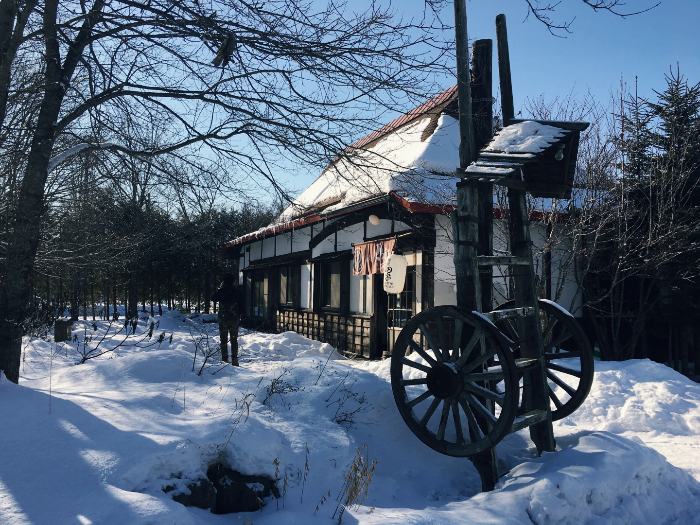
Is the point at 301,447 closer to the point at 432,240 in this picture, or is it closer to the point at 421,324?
the point at 421,324

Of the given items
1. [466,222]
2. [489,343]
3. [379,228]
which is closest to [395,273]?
[379,228]

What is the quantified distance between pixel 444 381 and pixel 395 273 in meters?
5.30

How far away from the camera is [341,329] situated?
12.3m

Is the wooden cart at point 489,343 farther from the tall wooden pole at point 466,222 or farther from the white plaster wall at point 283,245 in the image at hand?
the white plaster wall at point 283,245

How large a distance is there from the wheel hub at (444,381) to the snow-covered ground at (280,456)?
29.0 inches

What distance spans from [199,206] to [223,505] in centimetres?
340

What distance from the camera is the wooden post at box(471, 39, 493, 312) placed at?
446cm

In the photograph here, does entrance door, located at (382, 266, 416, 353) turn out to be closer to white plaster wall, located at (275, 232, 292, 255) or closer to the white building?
the white building

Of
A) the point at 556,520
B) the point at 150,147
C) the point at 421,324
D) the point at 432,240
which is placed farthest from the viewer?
the point at 432,240

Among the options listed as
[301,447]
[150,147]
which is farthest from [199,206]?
[301,447]

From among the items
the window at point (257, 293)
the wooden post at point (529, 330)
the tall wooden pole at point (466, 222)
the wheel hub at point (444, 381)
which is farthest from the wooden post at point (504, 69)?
the window at point (257, 293)

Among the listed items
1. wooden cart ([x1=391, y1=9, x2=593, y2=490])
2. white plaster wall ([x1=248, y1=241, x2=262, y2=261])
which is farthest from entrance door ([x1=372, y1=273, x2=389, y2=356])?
white plaster wall ([x1=248, y1=241, x2=262, y2=261])

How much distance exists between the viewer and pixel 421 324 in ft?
13.2

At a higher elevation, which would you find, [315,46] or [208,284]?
[315,46]
